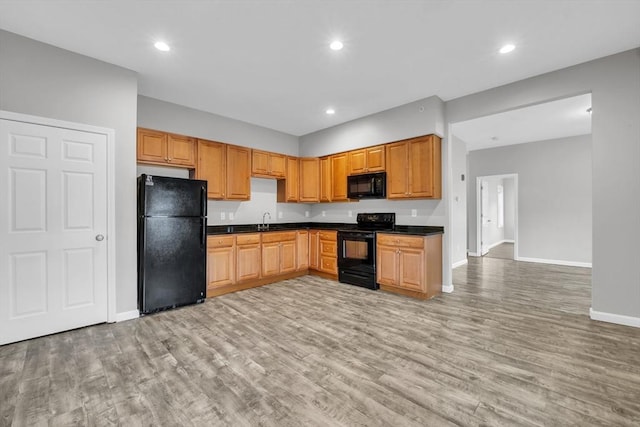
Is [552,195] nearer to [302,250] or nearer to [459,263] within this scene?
[459,263]

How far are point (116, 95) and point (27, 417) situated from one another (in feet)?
10.1

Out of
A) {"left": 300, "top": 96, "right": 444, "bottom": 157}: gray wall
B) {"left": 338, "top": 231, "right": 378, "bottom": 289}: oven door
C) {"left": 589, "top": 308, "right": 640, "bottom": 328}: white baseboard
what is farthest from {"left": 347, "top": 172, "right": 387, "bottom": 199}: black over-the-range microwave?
{"left": 589, "top": 308, "right": 640, "bottom": 328}: white baseboard

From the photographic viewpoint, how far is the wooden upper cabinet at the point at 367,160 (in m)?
4.71

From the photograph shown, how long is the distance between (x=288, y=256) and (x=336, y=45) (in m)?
3.50

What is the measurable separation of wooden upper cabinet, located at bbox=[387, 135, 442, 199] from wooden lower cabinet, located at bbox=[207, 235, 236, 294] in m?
2.72

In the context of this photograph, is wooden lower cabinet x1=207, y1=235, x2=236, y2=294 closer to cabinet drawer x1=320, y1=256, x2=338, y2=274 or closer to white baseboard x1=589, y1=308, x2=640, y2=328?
cabinet drawer x1=320, y1=256, x2=338, y2=274

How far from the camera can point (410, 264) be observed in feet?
13.2

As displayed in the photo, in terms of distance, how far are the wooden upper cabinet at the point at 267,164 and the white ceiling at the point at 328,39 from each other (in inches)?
52.6

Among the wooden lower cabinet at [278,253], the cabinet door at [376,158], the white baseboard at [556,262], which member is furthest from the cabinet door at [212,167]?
the white baseboard at [556,262]

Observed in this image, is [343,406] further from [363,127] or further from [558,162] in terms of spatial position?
[558,162]

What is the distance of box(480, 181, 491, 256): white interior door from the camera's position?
7.75m

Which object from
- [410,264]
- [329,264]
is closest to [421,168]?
[410,264]

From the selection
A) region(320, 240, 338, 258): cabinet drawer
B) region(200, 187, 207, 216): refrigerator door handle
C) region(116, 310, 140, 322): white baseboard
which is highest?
region(200, 187, 207, 216): refrigerator door handle

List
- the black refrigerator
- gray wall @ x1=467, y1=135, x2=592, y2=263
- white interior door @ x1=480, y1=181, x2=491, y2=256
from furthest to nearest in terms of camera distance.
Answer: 1. white interior door @ x1=480, y1=181, x2=491, y2=256
2. gray wall @ x1=467, y1=135, x2=592, y2=263
3. the black refrigerator
